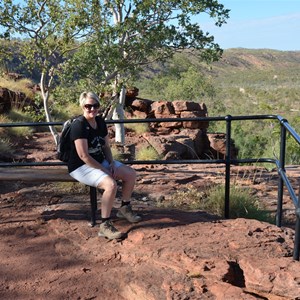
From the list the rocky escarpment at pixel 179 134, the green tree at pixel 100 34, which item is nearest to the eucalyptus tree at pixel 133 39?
the green tree at pixel 100 34

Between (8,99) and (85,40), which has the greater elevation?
(85,40)

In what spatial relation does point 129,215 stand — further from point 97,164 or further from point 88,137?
point 88,137

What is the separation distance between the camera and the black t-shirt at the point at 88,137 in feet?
12.6

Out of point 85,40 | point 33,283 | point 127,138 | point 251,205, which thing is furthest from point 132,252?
point 127,138

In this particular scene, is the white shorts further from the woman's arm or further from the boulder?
the boulder

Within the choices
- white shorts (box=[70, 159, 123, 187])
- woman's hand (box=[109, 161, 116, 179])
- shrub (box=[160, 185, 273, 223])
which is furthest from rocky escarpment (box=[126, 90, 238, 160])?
white shorts (box=[70, 159, 123, 187])

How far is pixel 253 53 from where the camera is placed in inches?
4783

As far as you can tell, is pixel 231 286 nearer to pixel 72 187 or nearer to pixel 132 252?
pixel 132 252

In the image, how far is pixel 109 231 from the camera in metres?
3.75

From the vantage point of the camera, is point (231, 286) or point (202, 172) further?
point (202, 172)

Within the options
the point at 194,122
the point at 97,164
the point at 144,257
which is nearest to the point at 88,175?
the point at 97,164

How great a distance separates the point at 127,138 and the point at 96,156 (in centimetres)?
1228

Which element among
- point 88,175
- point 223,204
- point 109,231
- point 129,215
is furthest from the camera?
point 223,204

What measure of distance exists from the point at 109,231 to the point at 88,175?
0.56 metres
